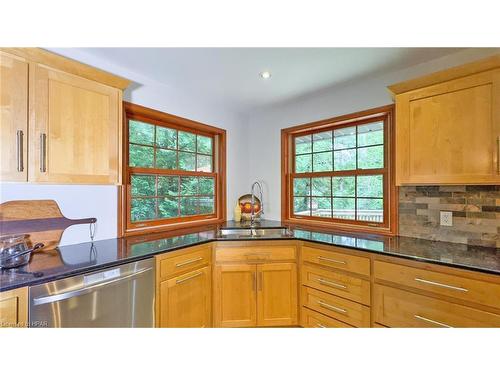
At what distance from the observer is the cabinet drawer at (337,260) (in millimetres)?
1823

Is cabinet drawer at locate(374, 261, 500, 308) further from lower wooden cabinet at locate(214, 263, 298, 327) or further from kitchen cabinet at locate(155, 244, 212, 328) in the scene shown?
kitchen cabinet at locate(155, 244, 212, 328)

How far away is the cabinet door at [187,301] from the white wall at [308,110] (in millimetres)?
1385

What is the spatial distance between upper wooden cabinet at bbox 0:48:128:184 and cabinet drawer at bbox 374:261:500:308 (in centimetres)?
203

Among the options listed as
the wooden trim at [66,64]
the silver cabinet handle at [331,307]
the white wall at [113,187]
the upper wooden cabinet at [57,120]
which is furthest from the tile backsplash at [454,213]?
the wooden trim at [66,64]

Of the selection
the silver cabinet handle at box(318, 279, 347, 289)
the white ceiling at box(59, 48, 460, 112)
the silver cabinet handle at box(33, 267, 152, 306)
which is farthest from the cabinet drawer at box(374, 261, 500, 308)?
the silver cabinet handle at box(33, 267, 152, 306)

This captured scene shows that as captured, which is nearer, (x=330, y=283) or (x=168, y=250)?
(x=168, y=250)

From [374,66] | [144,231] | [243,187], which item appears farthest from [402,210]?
[144,231]

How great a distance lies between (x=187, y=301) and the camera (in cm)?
197

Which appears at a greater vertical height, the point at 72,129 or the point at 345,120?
the point at 345,120

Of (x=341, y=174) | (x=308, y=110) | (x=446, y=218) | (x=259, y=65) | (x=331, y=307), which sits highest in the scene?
(x=259, y=65)

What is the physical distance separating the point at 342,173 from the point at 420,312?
145cm

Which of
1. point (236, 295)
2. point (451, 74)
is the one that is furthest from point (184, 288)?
point (451, 74)

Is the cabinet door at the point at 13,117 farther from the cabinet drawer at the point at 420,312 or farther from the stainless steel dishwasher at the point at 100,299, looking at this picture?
the cabinet drawer at the point at 420,312

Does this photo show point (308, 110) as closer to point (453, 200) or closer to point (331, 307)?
point (453, 200)
